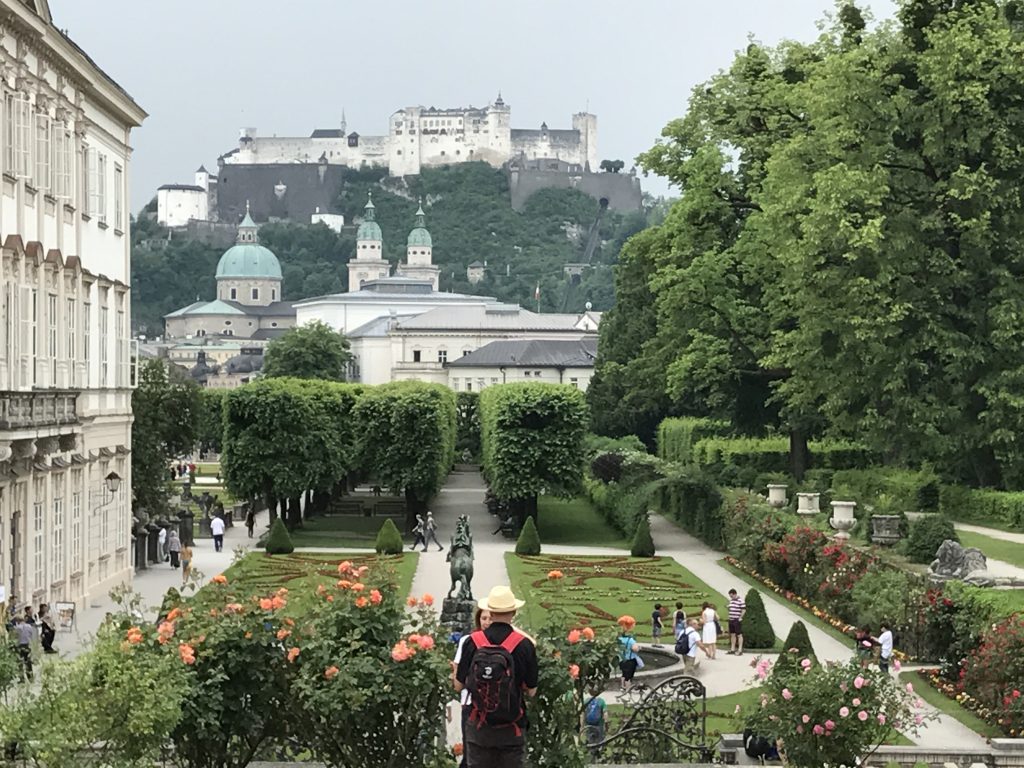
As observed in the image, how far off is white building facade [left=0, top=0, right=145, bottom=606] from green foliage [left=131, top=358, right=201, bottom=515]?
305 inches

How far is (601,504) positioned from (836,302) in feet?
69.2

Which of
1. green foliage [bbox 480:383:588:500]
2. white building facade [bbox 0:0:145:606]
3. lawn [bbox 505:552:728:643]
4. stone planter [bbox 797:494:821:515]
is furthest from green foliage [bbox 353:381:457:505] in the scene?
white building facade [bbox 0:0:145:606]

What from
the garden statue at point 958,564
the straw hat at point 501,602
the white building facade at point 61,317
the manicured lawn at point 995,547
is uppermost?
the white building facade at point 61,317

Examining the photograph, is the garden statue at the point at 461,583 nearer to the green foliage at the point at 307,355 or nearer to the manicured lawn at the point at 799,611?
the manicured lawn at the point at 799,611

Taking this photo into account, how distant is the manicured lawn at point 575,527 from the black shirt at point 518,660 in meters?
39.2

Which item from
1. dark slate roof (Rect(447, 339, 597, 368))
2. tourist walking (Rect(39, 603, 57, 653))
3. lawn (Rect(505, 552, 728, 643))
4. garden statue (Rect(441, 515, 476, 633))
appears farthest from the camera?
dark slate roof (Rect(447, 339, 597, 368))

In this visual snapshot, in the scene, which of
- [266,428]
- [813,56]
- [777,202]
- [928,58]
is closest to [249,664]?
[928,58]

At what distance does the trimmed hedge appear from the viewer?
37.5 m

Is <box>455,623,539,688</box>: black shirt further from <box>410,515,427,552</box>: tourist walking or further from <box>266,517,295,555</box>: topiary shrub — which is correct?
<box>410,515,427,552</box>: tourist walking

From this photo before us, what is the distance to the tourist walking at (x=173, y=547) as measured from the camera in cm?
4397

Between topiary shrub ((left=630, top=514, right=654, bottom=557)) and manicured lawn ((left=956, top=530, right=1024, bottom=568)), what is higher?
manicured lawn ((left=956, top=530, right=1024, bottom=568))

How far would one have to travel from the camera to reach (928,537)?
31312 millimetres

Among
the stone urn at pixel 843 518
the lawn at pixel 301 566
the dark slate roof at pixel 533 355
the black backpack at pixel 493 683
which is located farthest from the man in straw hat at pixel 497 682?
the dark slate roof at pixel 533 355

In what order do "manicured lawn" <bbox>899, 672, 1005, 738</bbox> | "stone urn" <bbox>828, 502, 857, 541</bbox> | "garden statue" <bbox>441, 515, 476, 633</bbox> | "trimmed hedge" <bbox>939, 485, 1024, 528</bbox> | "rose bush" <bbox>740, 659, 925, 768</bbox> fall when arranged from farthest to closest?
1. "trimmed hedge" <bbox>939, 485, 1024, 528</bbox>
2. "stone urn" <bbox>828, 502, 857, 541</bbox>
3. "garden statue" <bbox>441, 515, 476, 633</bbox>
4. "manicured lawn" <bbox>899, 672, 1005, 738</bbox>
5. "rose bush" <bbox>740, 659, 925, 768</bbox>
